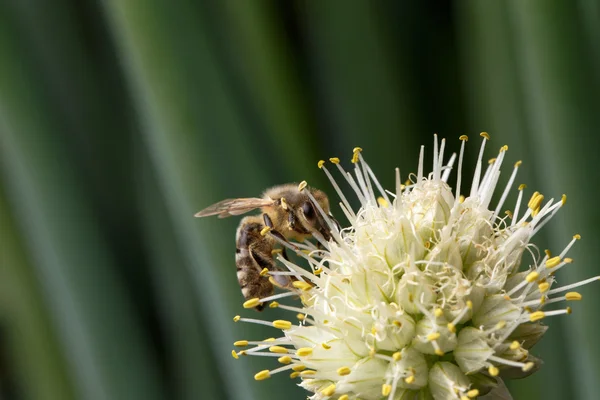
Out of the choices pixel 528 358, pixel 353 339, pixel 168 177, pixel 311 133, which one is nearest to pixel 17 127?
pixel 168 177

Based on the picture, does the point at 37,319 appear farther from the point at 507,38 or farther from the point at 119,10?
the point at 507,38

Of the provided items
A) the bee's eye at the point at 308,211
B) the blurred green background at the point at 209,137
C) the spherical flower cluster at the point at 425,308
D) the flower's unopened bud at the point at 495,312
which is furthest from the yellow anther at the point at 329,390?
the blurred green background at the point at 209,137

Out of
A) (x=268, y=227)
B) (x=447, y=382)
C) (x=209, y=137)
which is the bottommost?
(x=447, y=382)

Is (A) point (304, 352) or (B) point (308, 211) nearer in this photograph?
(A) point (304, 352)

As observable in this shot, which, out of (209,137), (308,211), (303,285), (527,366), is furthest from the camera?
(209,137)

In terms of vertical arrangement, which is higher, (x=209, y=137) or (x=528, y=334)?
(x=209, y=137)

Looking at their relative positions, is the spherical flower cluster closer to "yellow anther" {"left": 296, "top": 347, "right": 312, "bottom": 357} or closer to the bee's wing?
"yellow anther" {"left": 296, "top": 347, "right": 312, "bottom": 357}

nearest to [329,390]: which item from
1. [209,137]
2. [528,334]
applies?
[528,334]

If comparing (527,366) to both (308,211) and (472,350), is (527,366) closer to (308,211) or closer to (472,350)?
(472,350)

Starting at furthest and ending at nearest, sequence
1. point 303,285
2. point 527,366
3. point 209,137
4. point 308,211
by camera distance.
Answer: point 209,137 < point 308,211 < point 303,285 < point 527,366
